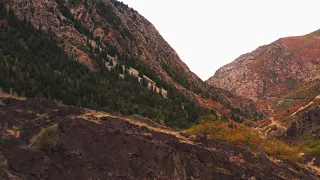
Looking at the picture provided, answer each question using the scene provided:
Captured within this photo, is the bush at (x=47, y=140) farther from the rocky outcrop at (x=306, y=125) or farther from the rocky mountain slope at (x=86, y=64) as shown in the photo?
the rocky outcrop at (x=306, y=125)

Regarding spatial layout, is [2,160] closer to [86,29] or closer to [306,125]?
[306,125]

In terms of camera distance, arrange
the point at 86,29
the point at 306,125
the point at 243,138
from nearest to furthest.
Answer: the point at 243,138, the point at 306,125, the point at 86,29

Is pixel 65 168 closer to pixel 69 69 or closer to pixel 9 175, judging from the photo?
pixel 9 175

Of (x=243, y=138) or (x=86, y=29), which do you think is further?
(x=86, y=29)

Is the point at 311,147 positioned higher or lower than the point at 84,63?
lower

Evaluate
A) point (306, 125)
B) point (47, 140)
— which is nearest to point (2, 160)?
point (47, 140)

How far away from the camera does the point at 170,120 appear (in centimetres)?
11481

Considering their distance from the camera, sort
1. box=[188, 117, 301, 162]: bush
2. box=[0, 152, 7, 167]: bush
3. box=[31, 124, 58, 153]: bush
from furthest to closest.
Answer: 1. box=[188, 117, 301, 162]: bush
2. box=[31, 124, 58, 153]: bush
3. box=[0, 152, 7, 167]: bush

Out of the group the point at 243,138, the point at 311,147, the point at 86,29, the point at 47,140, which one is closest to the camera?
the point at 47,140

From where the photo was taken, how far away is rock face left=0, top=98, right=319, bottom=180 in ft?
92.6

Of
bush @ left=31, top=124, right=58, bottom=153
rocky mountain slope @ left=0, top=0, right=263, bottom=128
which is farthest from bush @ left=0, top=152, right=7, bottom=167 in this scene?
rocky mountain slope @ left=0, top=0, right=263, bottom=128

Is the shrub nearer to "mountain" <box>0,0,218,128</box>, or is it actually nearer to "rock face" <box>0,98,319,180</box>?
"mountain" <box>0,0,218,128</box>

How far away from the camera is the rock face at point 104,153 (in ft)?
92.6

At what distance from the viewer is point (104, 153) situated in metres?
31.5
